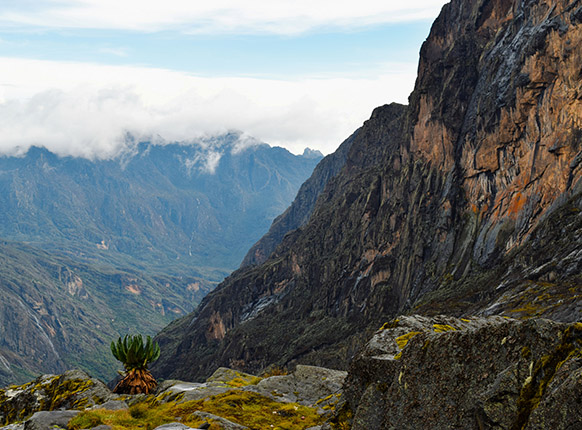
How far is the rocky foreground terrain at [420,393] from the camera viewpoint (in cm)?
1658

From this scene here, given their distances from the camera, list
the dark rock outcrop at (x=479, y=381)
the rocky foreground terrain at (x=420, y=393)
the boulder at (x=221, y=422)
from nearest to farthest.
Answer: the dark rock outcrop at (x=479, y=381) → the rocky foreground terrain at (x=420, y=393) → the boulder at (x=221, y=422)

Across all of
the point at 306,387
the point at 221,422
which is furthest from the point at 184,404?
the point at 306,387

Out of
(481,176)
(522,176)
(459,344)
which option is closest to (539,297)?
(522,176)

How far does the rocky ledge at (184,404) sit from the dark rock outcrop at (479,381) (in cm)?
829

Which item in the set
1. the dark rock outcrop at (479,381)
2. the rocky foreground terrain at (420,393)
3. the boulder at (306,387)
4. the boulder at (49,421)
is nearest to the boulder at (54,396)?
the rocky foreground terrain at (420,393)

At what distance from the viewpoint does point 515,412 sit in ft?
54.7

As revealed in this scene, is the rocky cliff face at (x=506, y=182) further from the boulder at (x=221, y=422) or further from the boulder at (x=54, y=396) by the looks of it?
the boulder at (x=221, y=422)

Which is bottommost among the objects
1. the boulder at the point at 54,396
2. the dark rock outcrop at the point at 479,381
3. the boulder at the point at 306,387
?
the boulder at the point at 54,396

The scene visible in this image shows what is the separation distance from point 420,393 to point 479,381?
2.90 m

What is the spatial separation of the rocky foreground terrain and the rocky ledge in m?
0.11

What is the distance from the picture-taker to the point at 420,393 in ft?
69.6

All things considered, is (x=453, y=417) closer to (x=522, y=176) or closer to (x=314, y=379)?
(x=314, y=379)

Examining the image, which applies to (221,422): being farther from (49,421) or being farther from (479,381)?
(479,381)

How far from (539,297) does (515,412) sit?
96021mm
